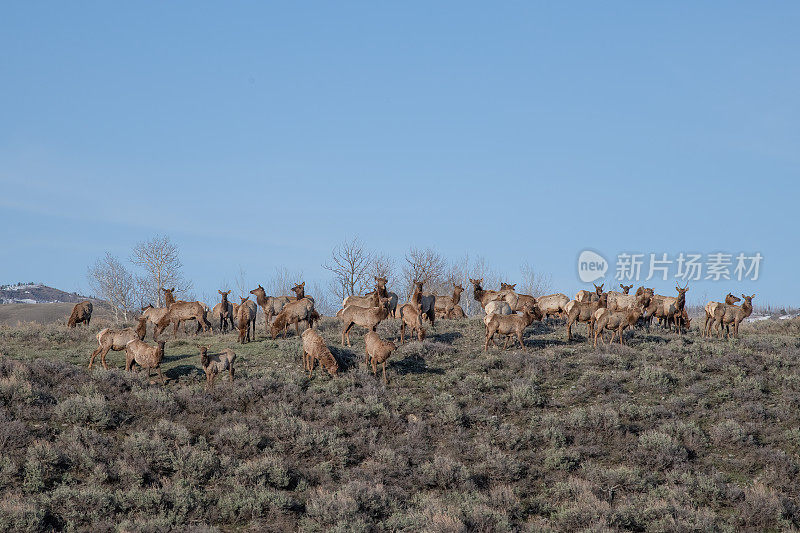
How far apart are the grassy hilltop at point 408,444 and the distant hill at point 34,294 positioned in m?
105

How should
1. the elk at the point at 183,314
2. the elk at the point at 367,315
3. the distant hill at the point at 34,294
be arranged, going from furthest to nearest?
the distant hill at the point at 34,294
the elk at the point at 183,314
the elk at the point at 367,315

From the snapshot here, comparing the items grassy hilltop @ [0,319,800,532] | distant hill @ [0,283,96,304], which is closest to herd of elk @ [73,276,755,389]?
grassy hilltop @ [0,319,800,532]

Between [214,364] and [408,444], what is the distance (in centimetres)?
586

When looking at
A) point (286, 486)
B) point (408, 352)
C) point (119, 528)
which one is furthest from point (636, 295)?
point (119, 528)

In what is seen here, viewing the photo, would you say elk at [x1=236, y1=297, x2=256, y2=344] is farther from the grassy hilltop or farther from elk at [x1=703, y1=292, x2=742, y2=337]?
elk at [x1=703, y1=292, x2=742, y2=337]

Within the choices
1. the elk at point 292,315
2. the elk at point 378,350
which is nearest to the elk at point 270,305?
the elk at point 292,315

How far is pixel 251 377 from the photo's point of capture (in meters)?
19.4

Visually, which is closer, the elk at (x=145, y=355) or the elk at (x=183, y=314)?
the elk at (x=145, y=355)

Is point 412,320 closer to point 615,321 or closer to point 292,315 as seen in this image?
point 292,315

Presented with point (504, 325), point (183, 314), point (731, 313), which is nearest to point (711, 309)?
point (731, 313)

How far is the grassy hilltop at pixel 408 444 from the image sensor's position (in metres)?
13.6

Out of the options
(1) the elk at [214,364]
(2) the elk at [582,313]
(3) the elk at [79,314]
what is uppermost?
(2) the elk at [582,313]

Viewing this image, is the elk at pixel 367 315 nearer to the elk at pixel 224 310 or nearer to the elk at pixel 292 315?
the elk at pixel 292 315

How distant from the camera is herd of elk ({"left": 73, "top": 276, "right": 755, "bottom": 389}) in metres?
19.4
